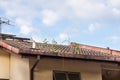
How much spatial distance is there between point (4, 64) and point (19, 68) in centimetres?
85

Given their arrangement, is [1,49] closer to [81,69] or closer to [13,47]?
[13,47]

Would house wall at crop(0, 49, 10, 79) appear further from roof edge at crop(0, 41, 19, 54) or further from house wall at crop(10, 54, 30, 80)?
roof edge at crop(0, 41, 19, 54)

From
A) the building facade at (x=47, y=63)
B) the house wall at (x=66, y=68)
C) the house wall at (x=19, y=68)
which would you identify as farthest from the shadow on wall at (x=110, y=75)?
the house wall at (x=19, y=68)

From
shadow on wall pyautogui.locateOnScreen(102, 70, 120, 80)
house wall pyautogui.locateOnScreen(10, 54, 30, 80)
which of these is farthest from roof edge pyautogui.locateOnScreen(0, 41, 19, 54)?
shadow on wall pyautogui.locateOnScreen(102, 70, 120, 80)

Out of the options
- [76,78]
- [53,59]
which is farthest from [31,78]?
[76,78]

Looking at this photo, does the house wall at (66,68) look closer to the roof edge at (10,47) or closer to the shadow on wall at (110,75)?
the roof edge at (10,47)

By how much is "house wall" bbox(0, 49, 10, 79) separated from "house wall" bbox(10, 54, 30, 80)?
0.58 feet

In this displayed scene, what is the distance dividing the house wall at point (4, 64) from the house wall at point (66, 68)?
1406mm

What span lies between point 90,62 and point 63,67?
1152 millimetres

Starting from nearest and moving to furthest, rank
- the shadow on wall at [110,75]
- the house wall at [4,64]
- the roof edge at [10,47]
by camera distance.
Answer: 1. the roof edge at [10,47]
2. the house wall at [4,64]
3. the shadow on wall at [110,75]

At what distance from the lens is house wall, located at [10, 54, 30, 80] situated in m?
10.5

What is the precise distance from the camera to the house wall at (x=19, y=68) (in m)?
10.5

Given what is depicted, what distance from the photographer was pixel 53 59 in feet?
36.4

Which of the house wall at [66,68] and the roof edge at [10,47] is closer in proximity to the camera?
the roof edge at [10,47]
